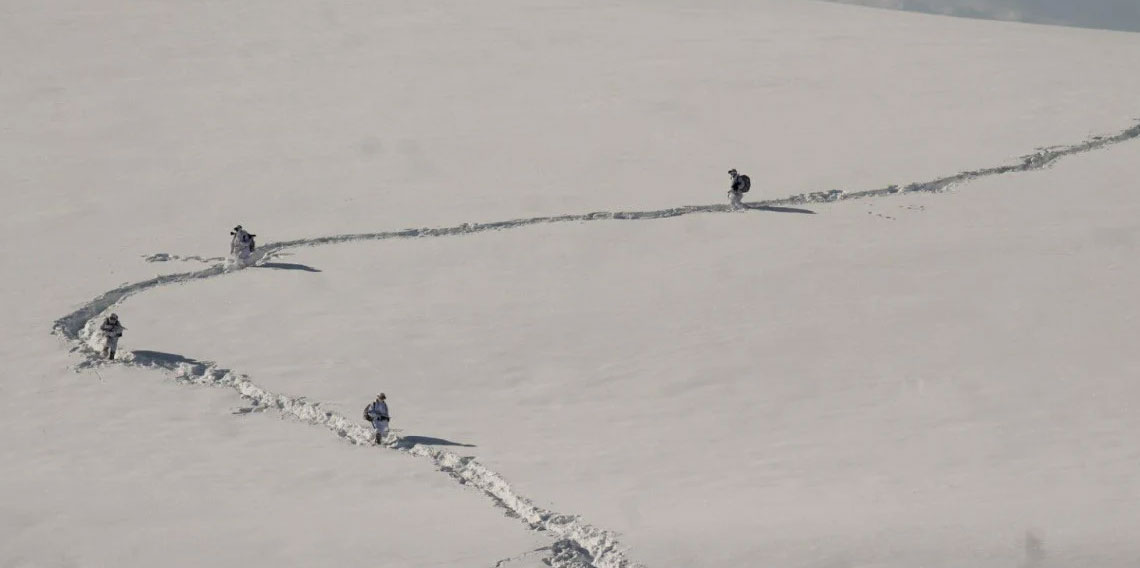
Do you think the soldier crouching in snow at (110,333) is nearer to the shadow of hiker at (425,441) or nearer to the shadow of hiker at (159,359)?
the shadow of hiker at (159,359)

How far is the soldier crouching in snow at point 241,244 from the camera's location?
29172 mm

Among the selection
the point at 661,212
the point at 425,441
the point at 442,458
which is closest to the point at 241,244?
the point at 661,212

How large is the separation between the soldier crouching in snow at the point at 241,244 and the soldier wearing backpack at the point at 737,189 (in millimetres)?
10789

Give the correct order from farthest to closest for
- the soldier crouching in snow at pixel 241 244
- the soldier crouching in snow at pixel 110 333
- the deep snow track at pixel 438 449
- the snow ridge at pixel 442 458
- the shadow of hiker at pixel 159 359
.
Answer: the soldier crouching in snow at pixel 241 244 < the soldier crouching in snow at pixel 110 333 < the shadow of hiker at pixel 159 359 < the deep snow track at pixel 438 449 < the snow ridge at pixel 442 458

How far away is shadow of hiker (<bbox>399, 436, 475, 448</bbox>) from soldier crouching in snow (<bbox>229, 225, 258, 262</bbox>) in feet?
32.2

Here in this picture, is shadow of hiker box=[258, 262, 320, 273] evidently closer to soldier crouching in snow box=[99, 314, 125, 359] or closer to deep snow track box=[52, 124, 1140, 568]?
deep snow track box=[52, 124, 1140, 568]

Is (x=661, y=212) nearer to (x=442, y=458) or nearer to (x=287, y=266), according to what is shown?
(x=287, y=266)

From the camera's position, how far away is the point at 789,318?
2509cm

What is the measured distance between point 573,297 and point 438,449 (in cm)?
709

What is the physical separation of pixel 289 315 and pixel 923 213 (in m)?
14.0

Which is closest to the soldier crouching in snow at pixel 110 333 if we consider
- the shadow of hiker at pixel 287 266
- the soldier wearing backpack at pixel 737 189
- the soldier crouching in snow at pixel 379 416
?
the shadow of hiker at pixel 287 266

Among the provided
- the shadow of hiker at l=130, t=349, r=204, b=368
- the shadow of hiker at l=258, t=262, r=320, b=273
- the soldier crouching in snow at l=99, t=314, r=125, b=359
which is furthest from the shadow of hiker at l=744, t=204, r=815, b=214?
the soldier crouching in snow at l=99, t=314, r=125, b=359

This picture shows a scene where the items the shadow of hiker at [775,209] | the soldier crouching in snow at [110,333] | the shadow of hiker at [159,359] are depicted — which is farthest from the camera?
the shadow of hiker at [775,209]

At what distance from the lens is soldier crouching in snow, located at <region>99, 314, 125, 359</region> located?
2458 cm
